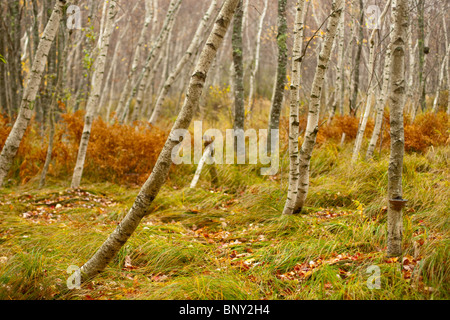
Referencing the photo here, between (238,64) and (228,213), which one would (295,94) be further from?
(238,64)

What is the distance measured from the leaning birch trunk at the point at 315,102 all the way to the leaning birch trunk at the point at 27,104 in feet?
9.27

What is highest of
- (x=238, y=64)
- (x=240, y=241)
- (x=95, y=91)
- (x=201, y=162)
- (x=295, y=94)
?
(x=238, y=64)

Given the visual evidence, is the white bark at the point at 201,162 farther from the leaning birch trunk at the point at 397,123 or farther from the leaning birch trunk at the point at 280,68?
the leaning birch trunk at the point at 397,123

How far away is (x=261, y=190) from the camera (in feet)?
16.5

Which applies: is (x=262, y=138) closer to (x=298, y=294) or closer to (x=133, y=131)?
(x=133, y=131)

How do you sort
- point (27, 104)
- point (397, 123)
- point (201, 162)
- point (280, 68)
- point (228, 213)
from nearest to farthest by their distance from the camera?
point (397, 123)
point (27, 104)
point (228, 213)
point (201, 162)
point (280, 68)

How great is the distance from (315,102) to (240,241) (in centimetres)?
181

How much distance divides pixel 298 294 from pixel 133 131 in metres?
5.04

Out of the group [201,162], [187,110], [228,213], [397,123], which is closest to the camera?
[187,110]

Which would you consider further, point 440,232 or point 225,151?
point 225,151

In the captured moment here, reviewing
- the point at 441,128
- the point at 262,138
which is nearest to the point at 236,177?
the point at 262,138

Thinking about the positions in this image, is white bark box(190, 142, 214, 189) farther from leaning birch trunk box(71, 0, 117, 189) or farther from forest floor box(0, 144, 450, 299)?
leaning birch trunk box(71, 0, 117, 189)

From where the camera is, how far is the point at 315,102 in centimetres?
384

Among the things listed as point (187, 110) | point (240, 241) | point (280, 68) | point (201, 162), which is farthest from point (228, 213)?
point (280, 68)
